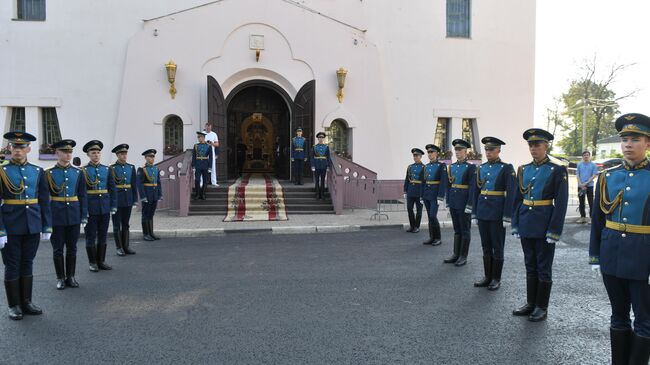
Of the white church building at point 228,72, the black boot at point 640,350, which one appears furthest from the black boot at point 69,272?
the white church building at point 228,72

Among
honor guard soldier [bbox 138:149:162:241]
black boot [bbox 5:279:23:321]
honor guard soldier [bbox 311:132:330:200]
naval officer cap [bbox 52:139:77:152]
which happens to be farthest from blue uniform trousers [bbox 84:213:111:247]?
honor guard soldier [bbox 311:132:330:200]

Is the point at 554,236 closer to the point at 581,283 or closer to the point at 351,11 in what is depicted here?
the point at 581,283

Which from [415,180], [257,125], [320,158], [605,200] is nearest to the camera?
[605,200]

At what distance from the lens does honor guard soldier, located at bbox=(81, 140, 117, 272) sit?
25.0ft

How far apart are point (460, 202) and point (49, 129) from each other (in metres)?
15.4

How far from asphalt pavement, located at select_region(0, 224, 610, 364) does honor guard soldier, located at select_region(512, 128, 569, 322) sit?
326 millimetres

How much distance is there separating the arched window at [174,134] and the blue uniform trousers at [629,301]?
1466 cm

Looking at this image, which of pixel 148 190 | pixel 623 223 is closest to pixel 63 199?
pixel 148 190

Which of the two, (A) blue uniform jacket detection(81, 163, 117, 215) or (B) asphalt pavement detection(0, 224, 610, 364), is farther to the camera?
(A) blue uniform jacket detection(81, 163, 117, 215)

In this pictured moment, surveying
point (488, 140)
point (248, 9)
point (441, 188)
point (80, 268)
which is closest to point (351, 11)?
point (248, 9)

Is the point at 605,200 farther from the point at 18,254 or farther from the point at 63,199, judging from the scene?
the point at 63,199

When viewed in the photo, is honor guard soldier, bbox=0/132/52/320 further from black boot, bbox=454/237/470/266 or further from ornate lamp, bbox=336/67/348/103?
ornate lamp, bbox=336/67/348/103

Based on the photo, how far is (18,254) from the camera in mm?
5480

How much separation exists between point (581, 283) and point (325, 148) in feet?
28.6
